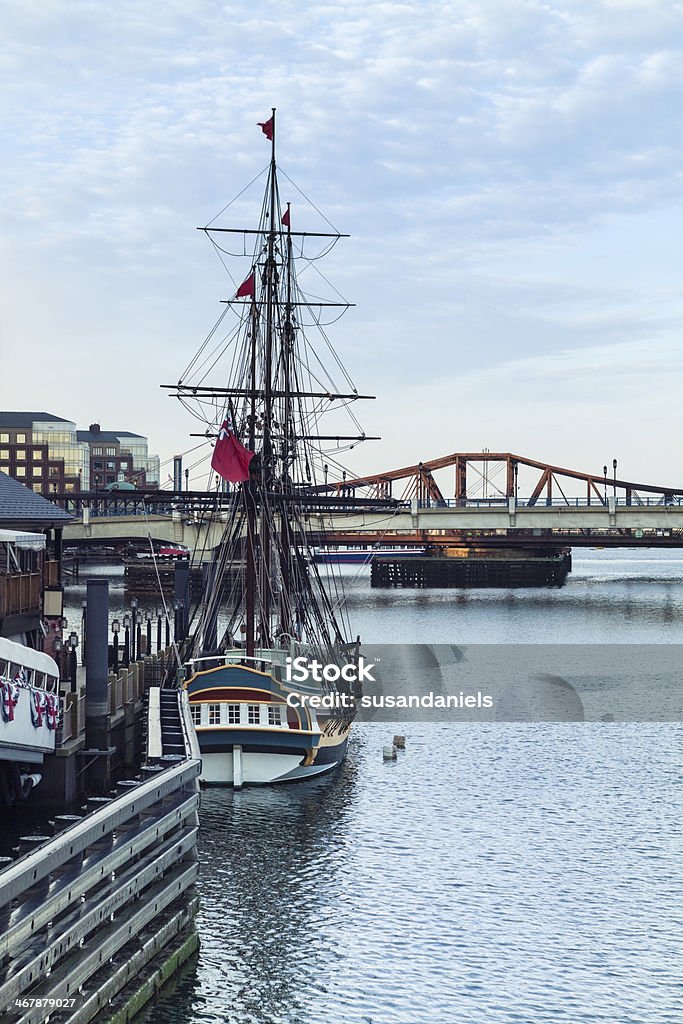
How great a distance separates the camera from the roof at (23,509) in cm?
4509

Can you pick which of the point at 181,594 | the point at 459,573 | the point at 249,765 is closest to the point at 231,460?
the point at 181,594

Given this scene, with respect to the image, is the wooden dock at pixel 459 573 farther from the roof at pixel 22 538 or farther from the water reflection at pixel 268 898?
the roof at pixel 22 538

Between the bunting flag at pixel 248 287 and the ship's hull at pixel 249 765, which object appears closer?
the ship's hull at pixel 249 765

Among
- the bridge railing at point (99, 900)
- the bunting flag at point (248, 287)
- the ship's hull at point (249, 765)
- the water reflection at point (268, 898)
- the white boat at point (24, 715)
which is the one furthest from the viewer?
the bunting flag at point (248, 287)

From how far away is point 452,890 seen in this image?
103 feet

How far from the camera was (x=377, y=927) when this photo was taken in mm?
28781

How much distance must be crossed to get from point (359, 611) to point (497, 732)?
7811 cm

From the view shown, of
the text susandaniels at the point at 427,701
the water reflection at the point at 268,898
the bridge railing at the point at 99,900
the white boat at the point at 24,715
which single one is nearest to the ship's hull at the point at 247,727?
the water reflection at the point at 268,898

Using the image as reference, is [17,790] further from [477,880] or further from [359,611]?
[359,611]

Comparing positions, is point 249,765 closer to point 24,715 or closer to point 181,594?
point 24,715

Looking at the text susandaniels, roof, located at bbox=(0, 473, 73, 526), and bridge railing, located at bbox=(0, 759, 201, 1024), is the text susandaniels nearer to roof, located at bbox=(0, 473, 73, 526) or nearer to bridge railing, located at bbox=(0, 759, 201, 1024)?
roof, located at bbox=(0, 473, 73, 526)

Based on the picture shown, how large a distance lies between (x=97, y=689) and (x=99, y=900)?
15.8 metres

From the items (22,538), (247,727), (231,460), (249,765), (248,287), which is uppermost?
(248,287)

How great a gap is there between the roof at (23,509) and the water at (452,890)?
40.0 ft
